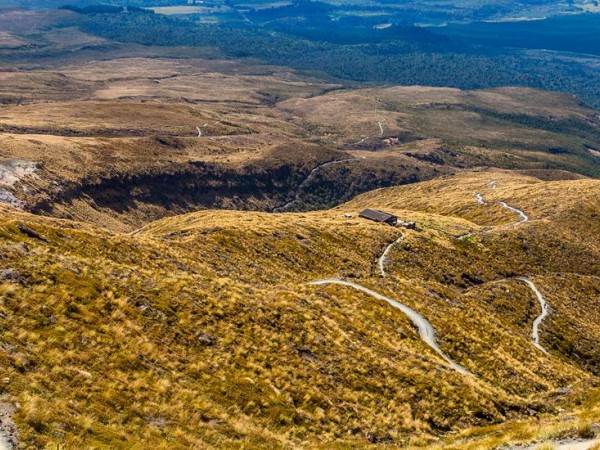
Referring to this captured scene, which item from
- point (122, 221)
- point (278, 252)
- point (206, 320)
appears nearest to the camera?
point (206, 320)

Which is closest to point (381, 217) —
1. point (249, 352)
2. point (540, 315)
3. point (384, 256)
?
point (384, 256)

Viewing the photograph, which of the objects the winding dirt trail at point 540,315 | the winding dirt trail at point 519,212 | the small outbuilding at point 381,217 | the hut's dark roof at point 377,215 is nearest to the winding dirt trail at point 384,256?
the small outbuilding at point 381,217

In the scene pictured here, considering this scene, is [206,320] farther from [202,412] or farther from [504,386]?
[504,386]

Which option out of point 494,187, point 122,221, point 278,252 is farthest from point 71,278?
point 494,187

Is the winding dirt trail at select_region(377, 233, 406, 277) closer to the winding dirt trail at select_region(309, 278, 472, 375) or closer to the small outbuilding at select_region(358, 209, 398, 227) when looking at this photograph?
the small outbuilding at select_region(358, 209, 398, 227)

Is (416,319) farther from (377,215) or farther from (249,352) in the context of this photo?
(377,215)

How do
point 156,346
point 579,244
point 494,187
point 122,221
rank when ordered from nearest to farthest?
point 156,346 < point 579,244 < point 122,221 < point 494,187
